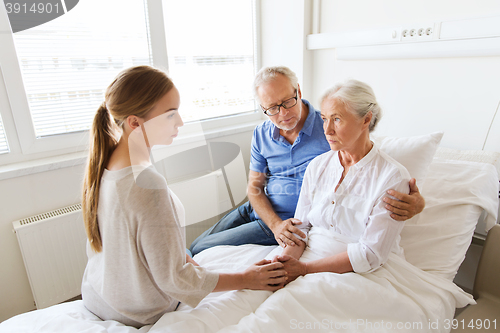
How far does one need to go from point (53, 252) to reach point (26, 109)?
76 centimetres

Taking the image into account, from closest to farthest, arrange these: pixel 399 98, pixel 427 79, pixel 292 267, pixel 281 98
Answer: pixel 292 267 < pixel 281 98 < pixel 427 79 < pixel 399 98

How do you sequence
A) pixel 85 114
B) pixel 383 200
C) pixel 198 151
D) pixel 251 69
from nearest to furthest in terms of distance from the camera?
pixel 383 200, pixel 198 151, pixel 85 114, pixel 251 69

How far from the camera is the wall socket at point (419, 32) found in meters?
1.62

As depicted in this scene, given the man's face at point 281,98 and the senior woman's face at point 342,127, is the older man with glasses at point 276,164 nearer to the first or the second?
the man's face at point 281,98

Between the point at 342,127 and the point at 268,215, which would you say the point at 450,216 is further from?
the point at 268,215

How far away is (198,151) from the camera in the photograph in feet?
4.29

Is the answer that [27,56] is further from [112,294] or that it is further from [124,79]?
[112,294]

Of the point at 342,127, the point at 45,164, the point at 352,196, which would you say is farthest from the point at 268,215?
the point at 45,164

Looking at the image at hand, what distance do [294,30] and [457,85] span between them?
116cm

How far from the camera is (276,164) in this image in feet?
5.60

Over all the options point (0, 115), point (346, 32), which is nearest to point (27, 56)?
point (0, 115)

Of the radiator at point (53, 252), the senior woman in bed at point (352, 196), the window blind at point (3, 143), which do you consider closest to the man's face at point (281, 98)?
the senior woman in bed at point (352, 196)

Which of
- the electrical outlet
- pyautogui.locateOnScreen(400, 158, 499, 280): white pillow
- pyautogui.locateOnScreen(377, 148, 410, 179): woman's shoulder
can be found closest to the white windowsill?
pyautogui.locateOnScreen(377, 148, 410, 179): woman's shoulder

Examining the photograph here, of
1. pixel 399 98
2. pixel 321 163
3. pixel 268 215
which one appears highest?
pixel 399 98
